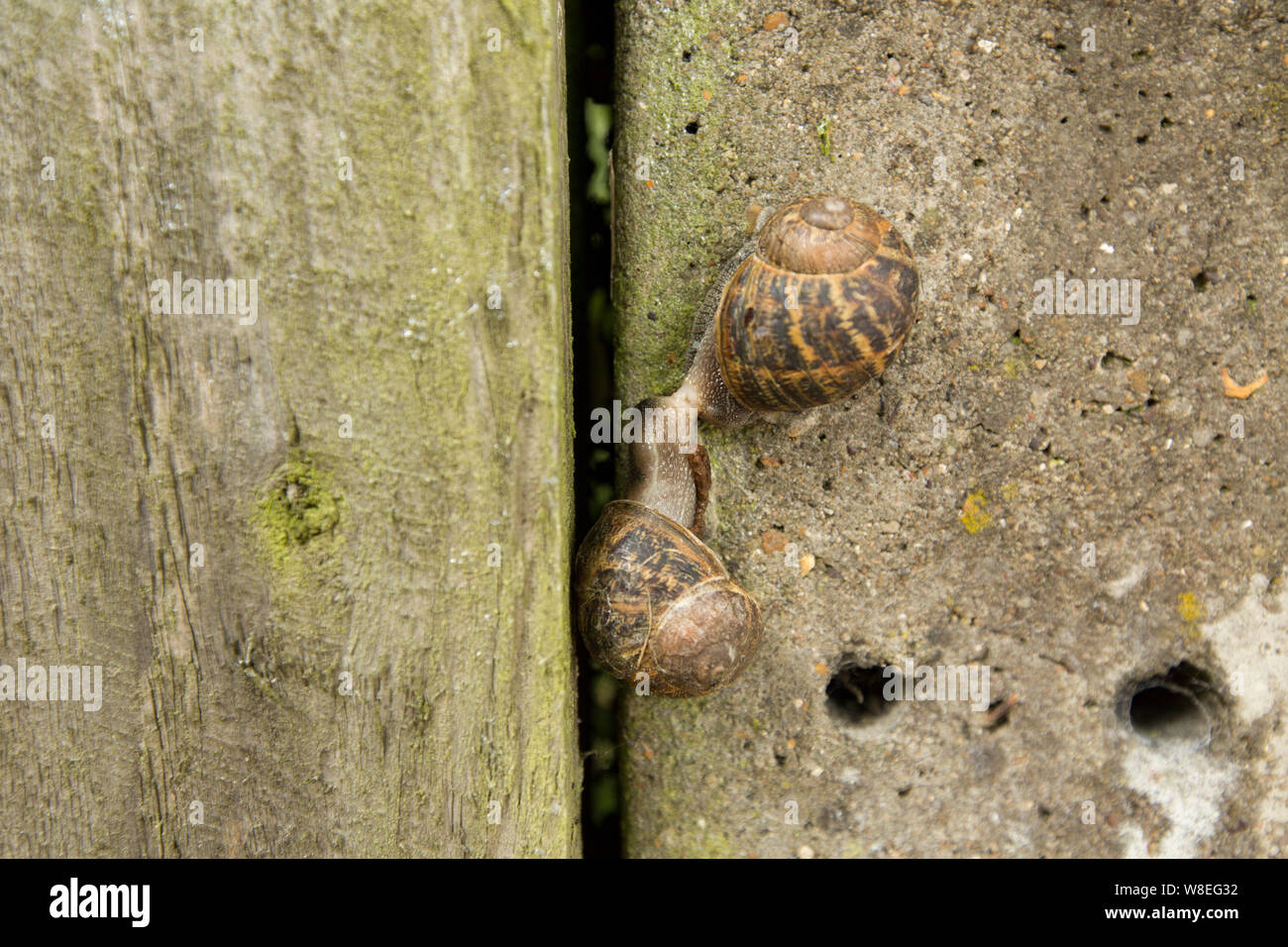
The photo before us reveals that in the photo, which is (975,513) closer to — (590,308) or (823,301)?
(823,301)

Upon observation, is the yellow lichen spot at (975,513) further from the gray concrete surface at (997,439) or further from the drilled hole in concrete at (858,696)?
the drilled hole in concrete at (858,696)

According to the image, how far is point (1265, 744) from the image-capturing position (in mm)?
2238

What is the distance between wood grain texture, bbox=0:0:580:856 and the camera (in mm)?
1631

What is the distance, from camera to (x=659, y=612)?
1.90 m

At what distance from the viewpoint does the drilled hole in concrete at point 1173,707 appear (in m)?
2.25

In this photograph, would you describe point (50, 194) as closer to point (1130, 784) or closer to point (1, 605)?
point (1, 605)

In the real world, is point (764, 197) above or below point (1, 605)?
above

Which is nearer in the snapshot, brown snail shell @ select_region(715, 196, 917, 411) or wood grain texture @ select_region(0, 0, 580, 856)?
wood grain texture @ select_region(0, 0, 580, 856)

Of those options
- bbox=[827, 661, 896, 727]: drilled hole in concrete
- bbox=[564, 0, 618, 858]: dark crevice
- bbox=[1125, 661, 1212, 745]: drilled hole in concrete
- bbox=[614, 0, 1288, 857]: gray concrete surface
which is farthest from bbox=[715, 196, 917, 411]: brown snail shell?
bbox=[1125, 661, 1212, 745]: drilled hole in concrete

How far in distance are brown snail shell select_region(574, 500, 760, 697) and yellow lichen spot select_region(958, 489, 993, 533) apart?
2.08 ft

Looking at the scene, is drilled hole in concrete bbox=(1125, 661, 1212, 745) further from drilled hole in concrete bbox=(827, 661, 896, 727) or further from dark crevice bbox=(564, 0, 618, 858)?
dark crevice bbox=(564, 0, 618, 858)

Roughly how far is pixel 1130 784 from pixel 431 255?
222 cm

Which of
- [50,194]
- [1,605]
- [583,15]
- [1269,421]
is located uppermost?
[583,15]

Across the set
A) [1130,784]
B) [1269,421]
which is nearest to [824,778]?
[1130,784]
